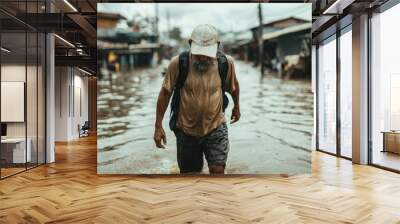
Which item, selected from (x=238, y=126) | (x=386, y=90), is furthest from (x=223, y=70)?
(x=386, y=90)

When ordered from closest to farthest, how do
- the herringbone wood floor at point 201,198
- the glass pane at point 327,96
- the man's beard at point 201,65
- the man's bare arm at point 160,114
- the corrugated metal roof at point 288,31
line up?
the herringbone wood floor at point 201,198
the man's beard at point 201,65
the man's bare arm at point 160,114
the corrugated metal roof at point 288,31
the glass pane at point 327,96

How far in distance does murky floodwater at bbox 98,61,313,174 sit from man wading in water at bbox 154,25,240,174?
11cm

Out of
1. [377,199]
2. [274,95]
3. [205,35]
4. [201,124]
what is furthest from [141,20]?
[377,199]

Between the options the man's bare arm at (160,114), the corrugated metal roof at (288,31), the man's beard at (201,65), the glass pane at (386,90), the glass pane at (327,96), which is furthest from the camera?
the glass pane at (327,96)

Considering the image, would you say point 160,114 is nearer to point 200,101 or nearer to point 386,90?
point 200,101

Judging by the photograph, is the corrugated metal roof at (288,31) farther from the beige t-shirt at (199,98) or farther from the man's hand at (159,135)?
the man's hand at (159,135)

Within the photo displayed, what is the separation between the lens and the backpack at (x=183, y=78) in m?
6.11

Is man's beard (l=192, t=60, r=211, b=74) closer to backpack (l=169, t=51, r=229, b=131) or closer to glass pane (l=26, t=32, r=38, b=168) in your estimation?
backpack (l=169, t=51, r=229, b=131)

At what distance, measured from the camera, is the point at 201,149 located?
6160mm

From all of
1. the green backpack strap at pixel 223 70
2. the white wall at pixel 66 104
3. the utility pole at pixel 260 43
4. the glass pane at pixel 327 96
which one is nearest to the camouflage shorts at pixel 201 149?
the green backpack strap at pixel 223 70

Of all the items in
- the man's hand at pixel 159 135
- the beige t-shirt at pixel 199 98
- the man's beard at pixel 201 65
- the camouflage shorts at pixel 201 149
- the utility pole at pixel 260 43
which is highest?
the utility pole at pixel 260 43

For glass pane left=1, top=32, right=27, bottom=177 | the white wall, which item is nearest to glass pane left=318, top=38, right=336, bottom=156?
glass pane left=1, top=32, right=27, bottom=177

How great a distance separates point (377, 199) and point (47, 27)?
21.3ft

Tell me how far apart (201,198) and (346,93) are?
5.56 metres
